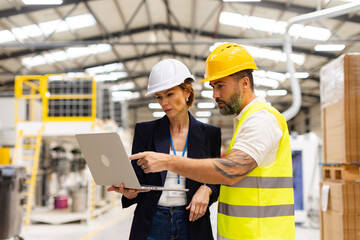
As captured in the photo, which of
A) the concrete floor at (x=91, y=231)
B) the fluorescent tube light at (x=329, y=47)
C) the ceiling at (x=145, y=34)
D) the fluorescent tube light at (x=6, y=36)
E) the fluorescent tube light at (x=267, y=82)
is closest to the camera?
the concrete floor at (x=91, y=231)

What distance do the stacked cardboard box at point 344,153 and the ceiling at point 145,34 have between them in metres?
5.64

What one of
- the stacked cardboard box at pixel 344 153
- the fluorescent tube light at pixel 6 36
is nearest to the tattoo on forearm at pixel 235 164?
the stacked cardboard box at pixel 344 153

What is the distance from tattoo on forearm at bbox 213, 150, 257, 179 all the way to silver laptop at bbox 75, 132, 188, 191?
0.93 ft

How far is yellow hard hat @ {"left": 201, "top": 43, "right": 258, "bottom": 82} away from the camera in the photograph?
189 cm

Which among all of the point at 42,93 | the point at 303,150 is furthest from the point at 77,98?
the point at 303,150

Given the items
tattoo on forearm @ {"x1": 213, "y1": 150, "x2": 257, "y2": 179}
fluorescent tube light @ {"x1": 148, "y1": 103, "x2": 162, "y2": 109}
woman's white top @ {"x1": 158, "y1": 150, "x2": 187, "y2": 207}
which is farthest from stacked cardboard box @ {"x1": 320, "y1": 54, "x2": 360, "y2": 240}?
fluorescent tube light @ {"x1": 148, "y1": 103, "x2": 162, "y2": 109}

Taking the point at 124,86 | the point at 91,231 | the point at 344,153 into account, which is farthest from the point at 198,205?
the point at 124,86

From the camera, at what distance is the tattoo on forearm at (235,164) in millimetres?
1678

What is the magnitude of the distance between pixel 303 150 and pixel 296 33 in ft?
16.6

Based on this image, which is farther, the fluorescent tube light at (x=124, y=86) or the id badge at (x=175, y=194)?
the fluorescent tube light at (x=124, y=86)

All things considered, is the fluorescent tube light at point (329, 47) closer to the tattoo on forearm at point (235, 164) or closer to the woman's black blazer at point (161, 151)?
the woman's black blazer at point (161, 151)

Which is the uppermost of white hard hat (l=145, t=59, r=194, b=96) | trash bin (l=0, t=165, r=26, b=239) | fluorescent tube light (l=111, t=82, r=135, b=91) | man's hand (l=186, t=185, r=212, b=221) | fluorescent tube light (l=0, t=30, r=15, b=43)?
fluorescent tube light (l=0, t=30, r=15, b=43)

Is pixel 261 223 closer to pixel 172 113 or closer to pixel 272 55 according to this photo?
pixel 172 113

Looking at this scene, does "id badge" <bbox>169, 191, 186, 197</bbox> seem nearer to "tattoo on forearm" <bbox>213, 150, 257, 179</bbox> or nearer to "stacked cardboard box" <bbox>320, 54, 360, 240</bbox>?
"tattoo on forearm" <bbox>213, 150, 257, 179</bbox>
